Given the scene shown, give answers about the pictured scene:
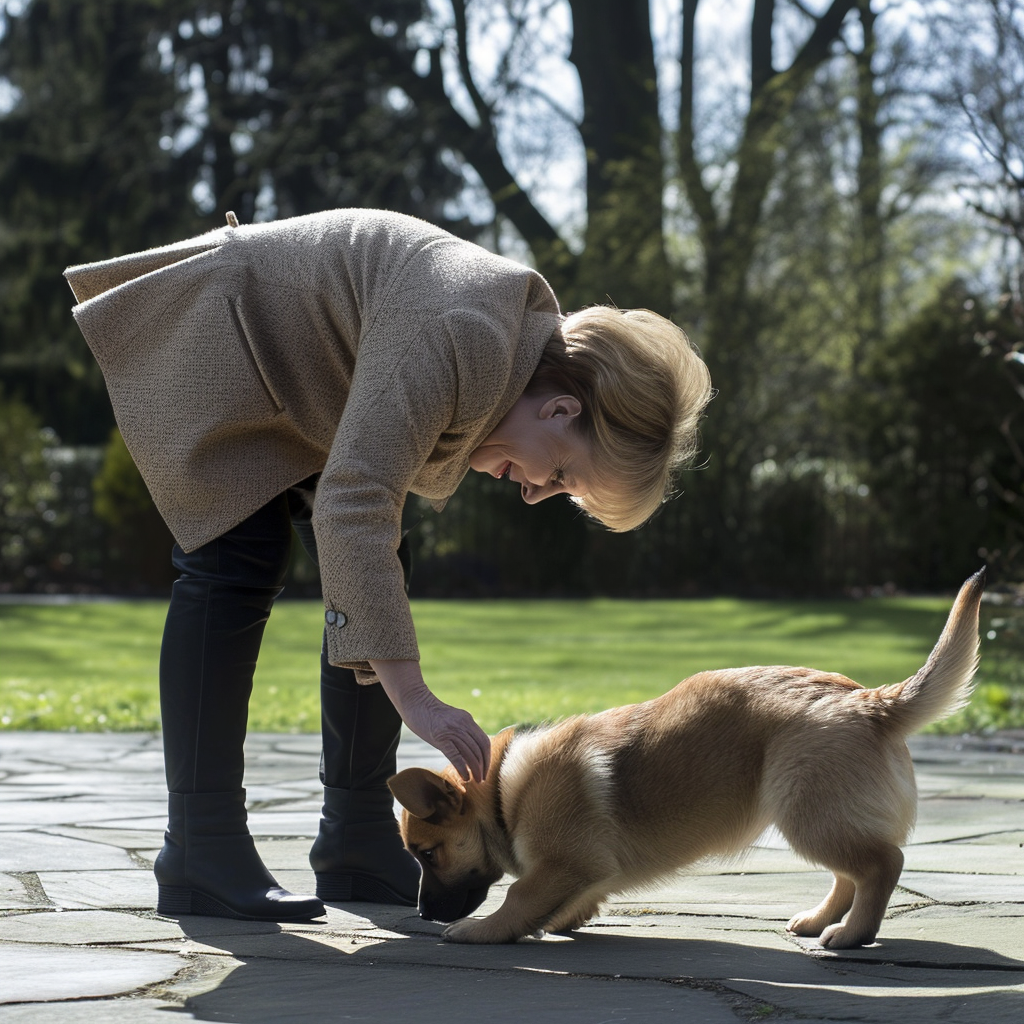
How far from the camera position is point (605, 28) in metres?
19.2

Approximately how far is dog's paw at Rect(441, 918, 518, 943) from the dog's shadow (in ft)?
0.11

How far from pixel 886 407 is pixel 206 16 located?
490 inches

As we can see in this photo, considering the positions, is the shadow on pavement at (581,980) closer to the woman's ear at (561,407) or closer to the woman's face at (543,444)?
the woman's face at (543,444)

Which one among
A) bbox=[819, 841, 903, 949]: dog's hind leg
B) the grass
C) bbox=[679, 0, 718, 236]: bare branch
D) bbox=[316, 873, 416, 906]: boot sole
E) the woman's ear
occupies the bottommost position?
the grass

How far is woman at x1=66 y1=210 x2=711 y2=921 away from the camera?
2674 mm

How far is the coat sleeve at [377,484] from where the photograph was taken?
8.52ft

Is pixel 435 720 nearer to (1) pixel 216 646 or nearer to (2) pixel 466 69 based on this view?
(1) pixel 216 646

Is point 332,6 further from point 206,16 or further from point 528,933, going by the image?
point 528,933

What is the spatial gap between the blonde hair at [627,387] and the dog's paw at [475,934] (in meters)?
0.93

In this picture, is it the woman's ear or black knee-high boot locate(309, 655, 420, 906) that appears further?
black knee-high boot locate(309, 655, 420, 906)

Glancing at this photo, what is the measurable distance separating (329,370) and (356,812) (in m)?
1.05

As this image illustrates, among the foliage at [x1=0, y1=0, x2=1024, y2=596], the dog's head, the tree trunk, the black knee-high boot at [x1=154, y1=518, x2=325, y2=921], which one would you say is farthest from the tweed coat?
the tree trunk

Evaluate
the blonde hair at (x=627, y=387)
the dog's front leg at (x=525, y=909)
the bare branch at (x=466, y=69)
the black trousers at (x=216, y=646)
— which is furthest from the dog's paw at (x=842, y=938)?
the bare branch at (x=466, y=69)

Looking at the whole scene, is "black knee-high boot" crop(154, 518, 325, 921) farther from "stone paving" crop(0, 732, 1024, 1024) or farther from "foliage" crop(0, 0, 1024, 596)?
"foliage" crop(0, 0, 1024, 596)
